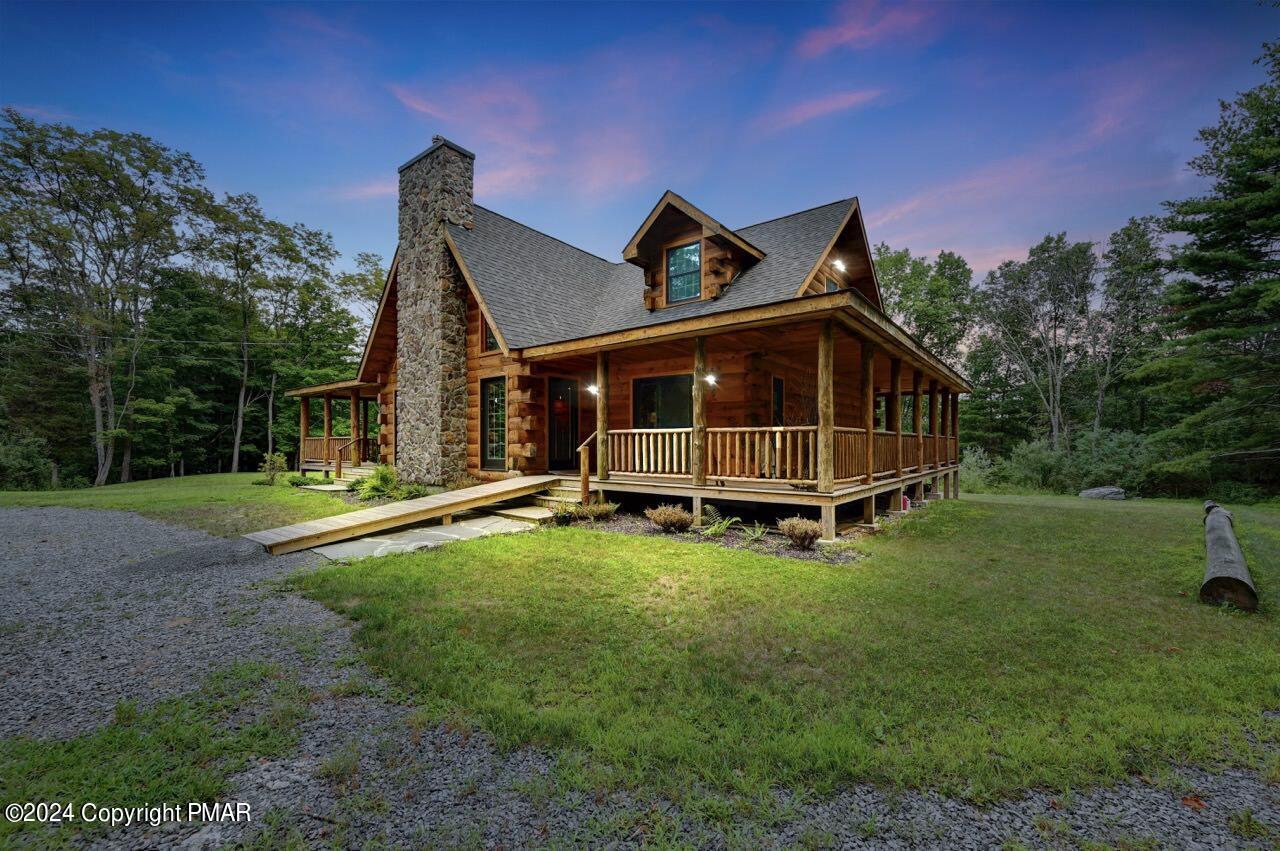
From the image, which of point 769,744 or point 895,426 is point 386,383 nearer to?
point 895,426

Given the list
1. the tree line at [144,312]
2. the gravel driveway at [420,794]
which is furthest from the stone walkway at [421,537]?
the tree line at [144,312]

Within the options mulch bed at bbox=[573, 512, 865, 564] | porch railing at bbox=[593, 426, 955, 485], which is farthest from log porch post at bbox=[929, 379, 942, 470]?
mulch bed at bbox=[573, 512, 865, 564]

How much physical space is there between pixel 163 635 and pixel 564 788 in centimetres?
418

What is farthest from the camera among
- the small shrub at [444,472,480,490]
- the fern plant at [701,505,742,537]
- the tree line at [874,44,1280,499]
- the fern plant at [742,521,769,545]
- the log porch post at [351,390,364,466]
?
the log porch post at [351,390,364,466]

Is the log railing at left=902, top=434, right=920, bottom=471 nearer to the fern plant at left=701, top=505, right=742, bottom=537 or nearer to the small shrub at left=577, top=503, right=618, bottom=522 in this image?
the fern plant at left=701, top=505, right=742, bottom=537

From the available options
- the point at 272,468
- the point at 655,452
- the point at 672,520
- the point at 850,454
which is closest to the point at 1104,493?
the point at 850,454

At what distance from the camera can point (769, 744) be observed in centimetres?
265

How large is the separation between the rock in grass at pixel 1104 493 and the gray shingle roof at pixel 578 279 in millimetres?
15685

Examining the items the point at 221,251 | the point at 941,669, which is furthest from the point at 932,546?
the point at 221,251

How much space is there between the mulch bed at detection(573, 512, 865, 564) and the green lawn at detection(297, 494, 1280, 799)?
433mm

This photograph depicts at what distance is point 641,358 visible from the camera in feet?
39.3

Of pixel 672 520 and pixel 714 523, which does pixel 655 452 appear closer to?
pixel 672 520

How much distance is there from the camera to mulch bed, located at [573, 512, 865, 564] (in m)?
6.84

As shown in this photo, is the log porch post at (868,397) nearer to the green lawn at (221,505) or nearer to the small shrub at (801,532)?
the small shrub at (801,532)
